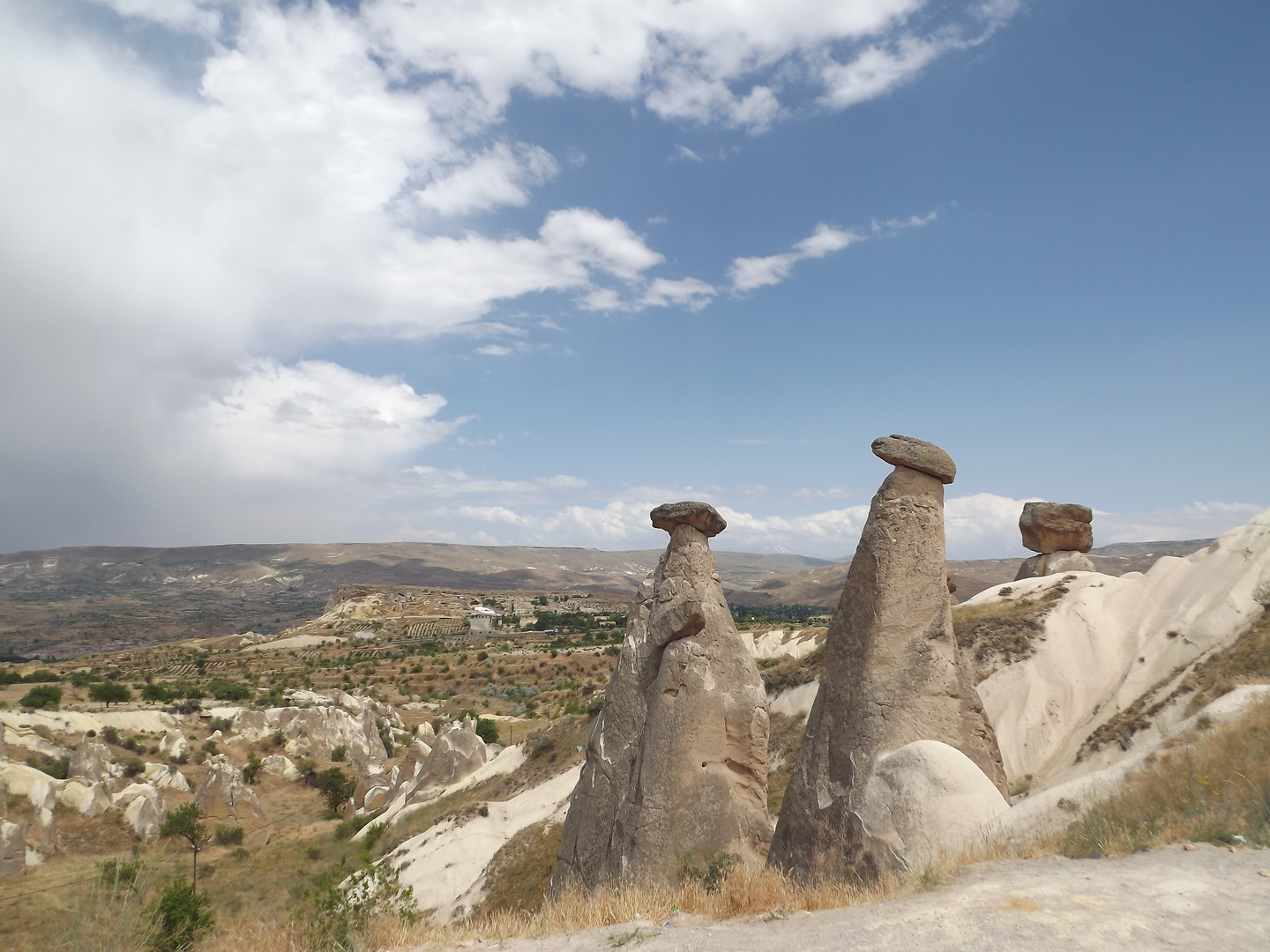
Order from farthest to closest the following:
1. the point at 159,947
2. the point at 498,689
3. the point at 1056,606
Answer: the point at 498,689 < the point at 1056,606 < the point at 159,947

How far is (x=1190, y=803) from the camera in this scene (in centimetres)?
679

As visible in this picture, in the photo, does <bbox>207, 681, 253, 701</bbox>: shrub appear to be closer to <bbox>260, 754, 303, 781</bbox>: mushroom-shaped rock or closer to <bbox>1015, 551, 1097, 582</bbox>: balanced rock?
<bbox>260, 754, 303, 781</bbox>: mushroom-shaped rock

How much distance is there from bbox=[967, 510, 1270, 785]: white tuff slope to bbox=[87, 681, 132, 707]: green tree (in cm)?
4961

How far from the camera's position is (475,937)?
634 cm

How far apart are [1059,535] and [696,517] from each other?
22322mm

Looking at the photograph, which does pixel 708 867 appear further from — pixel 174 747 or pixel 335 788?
pixel 174 747

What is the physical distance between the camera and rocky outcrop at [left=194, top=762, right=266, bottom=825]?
27.5 meters

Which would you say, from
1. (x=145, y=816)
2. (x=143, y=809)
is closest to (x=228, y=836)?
(x=145, y=816)

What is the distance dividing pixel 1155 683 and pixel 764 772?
13.1 metres

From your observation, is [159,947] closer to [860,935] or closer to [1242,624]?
[860,935]

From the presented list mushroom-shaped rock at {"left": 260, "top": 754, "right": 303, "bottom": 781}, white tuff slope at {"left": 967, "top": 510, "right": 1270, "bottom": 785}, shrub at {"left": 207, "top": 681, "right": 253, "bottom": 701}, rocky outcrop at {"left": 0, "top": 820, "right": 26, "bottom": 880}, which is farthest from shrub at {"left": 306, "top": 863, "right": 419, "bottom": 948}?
shrub at {"left": 207, "top": 681, "right": 253, "bottom": 701}

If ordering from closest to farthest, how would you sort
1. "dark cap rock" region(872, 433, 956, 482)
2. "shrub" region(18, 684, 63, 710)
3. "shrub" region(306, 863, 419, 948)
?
"shrub" region(306, 863, 419, 948) → "dark cap rock" region(872, 433, 956, 482) → "shrub" region(18, 684, 63, 710)

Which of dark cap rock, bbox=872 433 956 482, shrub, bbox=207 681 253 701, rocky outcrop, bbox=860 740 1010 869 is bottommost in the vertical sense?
shrub, bbox=207 681 253 701

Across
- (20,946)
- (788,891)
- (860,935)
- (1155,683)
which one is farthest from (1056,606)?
(20,946)
